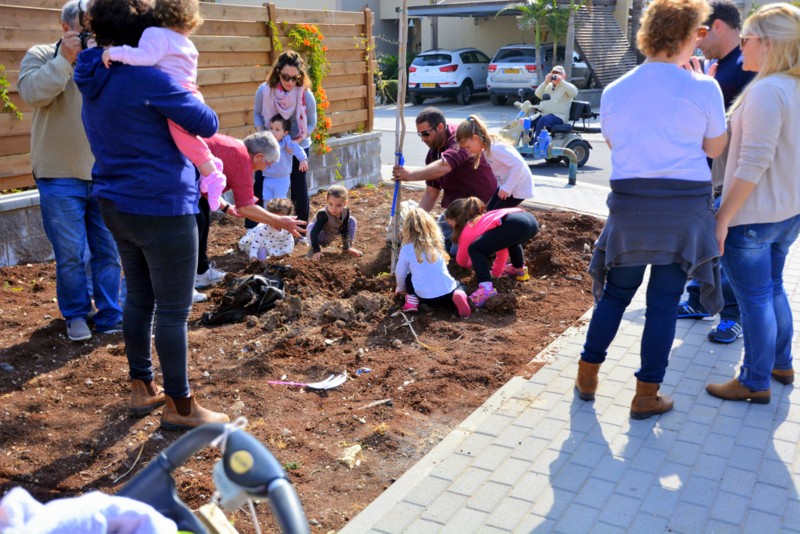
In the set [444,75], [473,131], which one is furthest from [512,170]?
[444,75]

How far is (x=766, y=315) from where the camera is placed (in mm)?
4066

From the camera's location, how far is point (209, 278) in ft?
21.5

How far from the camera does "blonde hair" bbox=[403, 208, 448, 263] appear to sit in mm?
5793

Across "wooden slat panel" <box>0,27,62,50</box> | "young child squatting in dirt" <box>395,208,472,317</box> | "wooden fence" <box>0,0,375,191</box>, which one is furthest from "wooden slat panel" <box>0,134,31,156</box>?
"young child squatting in dirt" <box>395,208,472,317</box>

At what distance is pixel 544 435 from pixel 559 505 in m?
0.66

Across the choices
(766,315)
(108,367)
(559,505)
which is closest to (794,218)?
(766,315)

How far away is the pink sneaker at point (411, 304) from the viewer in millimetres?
5793

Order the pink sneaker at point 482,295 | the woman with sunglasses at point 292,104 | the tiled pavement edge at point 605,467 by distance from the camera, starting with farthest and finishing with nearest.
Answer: the woman with sunglasses at point 292,104
the pink sneaker at point 482,295
the tiled pavement edge at point 605,467

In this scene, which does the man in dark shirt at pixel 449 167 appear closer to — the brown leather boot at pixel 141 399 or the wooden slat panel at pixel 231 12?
the wooden slat panel at pixel 231 12

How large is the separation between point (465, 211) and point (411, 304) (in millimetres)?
1111

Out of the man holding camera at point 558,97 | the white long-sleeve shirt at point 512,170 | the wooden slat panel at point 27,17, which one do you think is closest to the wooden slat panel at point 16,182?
the wooden slat panel at point 27,17

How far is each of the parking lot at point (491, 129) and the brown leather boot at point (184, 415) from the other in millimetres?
9234

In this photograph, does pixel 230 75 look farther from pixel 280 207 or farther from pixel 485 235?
pixel 485 235

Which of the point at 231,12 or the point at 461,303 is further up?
the point at 231,12
